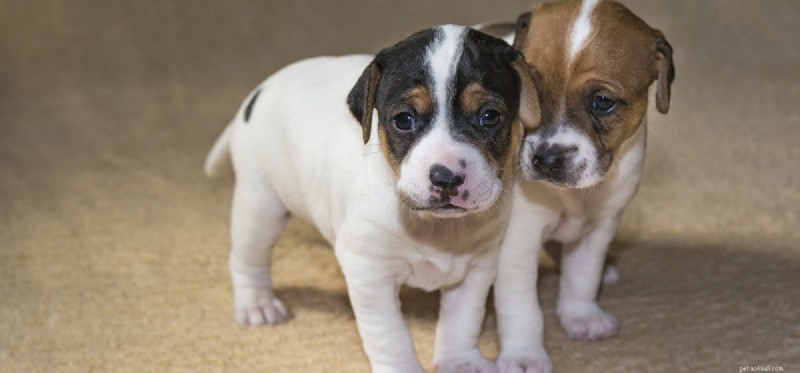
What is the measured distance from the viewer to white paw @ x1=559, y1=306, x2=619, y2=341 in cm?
443

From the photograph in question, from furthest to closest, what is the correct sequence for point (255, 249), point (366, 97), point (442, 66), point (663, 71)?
point (255, 249) → point (663, 71) → point (366, 97) → point (442, 66)

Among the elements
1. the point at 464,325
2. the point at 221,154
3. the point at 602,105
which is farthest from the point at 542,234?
the point at 221,154

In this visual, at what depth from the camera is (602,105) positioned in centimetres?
391

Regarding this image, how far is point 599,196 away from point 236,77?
4128mm

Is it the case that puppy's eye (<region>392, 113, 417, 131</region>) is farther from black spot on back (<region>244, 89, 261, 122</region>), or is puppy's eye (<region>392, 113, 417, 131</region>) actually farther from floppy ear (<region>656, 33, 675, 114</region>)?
black spot on back (<region>244, 89, 261, 122</region>)

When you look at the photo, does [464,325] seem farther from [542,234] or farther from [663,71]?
[663,71]

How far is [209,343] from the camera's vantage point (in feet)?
14.6

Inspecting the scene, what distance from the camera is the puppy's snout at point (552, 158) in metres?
→ 3.76

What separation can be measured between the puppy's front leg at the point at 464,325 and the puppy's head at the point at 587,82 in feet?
1.61

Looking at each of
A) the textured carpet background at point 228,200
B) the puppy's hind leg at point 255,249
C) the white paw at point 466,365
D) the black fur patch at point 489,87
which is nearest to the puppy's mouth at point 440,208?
the black fur patch at point 489,87

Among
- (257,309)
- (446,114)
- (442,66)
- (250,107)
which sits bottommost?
(257,309)

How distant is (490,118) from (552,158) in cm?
29

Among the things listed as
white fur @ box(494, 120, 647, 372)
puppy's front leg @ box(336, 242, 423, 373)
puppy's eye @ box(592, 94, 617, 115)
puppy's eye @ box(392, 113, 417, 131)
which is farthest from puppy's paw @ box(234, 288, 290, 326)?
puppy's eye @ box(592, 94, 617, 115)

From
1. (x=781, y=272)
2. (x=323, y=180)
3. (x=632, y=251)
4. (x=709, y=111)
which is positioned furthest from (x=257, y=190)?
(x=709, y=111)
